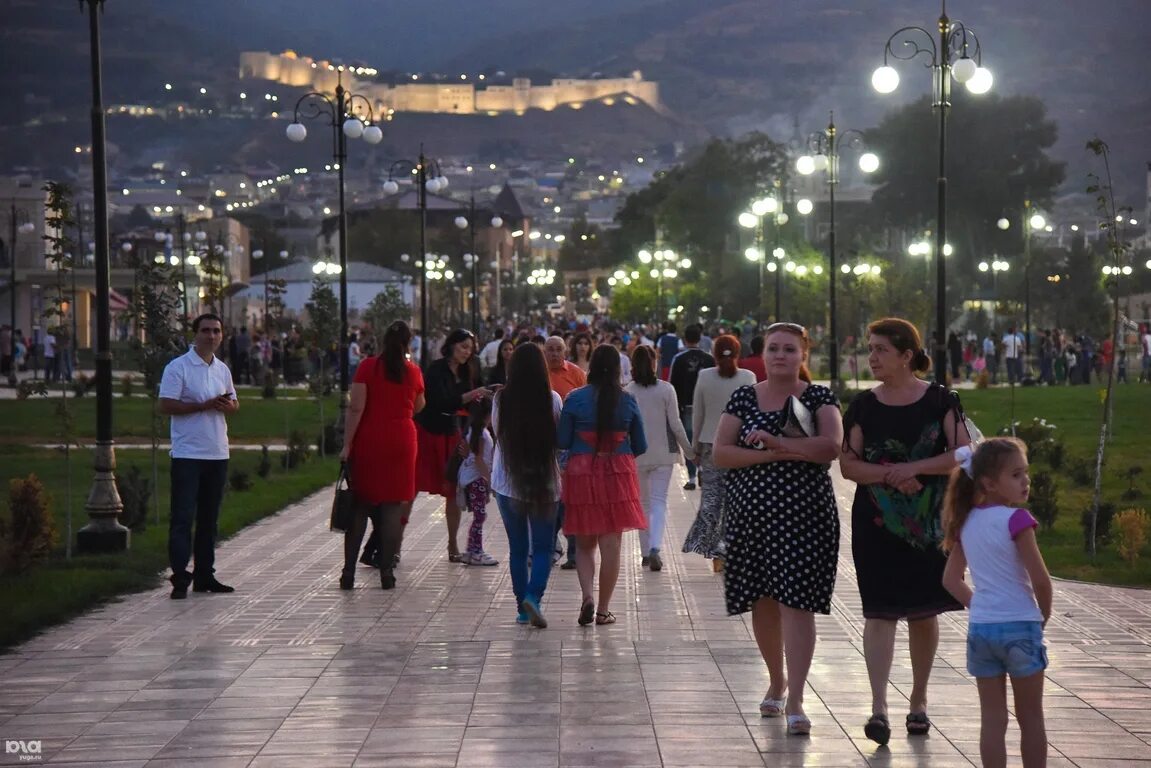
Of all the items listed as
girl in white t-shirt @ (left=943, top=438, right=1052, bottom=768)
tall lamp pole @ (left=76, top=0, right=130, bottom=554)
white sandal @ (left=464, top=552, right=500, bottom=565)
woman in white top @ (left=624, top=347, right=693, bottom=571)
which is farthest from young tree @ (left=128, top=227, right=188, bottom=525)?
girl in white t-shirt @ (left=943, top=438, right=1052, bottom=768)

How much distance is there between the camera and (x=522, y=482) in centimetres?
1047

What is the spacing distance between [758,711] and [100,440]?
7365 millimetres

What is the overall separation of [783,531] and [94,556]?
7143mm

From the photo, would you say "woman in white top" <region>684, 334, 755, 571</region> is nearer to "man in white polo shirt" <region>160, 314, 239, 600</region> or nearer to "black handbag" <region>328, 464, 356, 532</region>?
"black handbag" <region>328, 464, 356, 532</region>

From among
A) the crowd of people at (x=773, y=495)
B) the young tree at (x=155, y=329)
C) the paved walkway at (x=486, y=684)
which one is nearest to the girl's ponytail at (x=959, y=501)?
the crowd of people at (x=773, y=495)

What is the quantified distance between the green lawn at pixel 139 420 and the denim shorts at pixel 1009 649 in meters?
19.7

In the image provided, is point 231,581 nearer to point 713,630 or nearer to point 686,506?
point 713,630

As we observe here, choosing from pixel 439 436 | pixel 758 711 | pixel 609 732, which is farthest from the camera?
pixel 439 436

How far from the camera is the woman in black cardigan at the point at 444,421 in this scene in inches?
524

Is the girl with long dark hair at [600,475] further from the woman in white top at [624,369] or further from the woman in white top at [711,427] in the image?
the woman in white top at [711,427]

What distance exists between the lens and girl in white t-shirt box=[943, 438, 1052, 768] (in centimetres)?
600

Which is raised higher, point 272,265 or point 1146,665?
point 272,265

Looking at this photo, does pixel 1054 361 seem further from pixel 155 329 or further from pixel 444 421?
pixel 444 421

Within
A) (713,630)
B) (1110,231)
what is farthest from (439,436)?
(1110,231)
